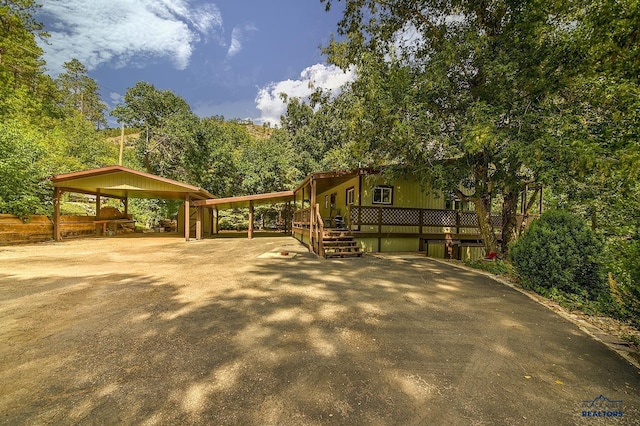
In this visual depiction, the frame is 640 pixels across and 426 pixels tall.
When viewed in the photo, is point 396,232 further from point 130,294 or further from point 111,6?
point 111,6

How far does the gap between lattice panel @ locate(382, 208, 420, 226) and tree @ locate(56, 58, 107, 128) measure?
60.1 m

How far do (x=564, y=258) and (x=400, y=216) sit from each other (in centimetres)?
738

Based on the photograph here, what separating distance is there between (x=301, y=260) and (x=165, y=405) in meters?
7.33

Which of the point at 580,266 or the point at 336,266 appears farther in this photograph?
the point at 336,266

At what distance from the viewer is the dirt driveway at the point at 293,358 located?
2221mm

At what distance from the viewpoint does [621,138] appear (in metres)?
4.71

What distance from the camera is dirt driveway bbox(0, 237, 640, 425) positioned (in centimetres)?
222

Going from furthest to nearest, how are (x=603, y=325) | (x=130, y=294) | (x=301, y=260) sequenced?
(x=301, y=260)
(x=130, y=294)
(x=603, y=325)

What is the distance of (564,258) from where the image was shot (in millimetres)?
5418

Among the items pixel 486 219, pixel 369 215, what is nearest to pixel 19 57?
pixel 369 215

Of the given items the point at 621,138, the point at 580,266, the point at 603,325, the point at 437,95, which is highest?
the point at 437,95

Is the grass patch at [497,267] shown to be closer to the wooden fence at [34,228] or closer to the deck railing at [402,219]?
the deck railing at [402,219]

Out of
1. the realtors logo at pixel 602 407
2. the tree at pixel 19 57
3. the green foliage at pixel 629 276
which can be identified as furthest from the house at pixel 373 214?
the tree at pixel 19 57

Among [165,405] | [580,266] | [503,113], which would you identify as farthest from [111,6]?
[580,266]
